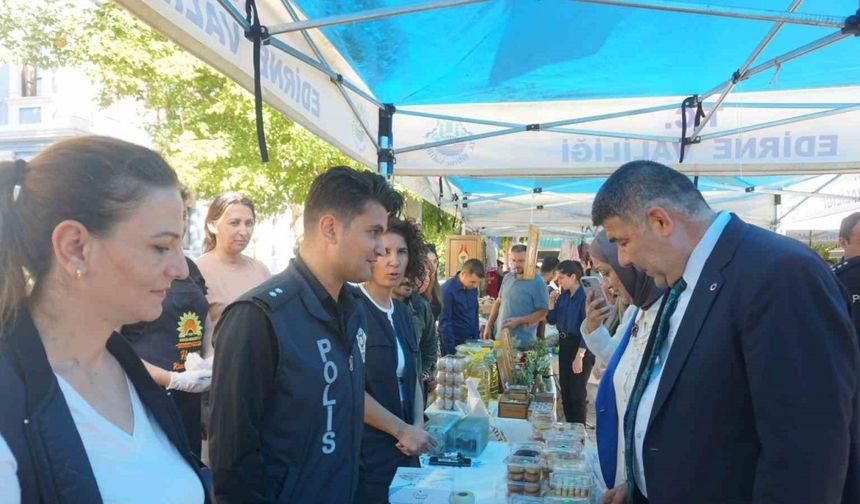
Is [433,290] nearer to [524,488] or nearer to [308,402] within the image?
[524,488]

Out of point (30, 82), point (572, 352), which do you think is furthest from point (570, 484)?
point (30, 82)

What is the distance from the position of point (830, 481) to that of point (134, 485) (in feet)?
5.02

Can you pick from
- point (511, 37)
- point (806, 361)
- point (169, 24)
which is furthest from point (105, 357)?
point (511, 37)

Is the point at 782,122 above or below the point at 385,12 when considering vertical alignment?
below

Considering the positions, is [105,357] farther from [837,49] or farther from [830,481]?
[837,49]

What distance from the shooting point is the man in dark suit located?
4.57 ft

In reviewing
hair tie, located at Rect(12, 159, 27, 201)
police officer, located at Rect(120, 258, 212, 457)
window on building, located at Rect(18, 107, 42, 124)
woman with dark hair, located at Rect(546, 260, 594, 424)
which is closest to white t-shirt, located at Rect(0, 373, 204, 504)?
hair tie, located at Rect(12, 159, 27, 201)

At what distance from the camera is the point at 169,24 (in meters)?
1.82

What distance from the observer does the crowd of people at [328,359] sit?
106cm

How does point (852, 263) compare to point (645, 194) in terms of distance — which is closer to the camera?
point (645, 194)

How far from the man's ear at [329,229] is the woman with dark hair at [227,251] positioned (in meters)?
1.58

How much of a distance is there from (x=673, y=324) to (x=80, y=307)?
1.53m

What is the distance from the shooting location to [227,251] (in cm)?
351

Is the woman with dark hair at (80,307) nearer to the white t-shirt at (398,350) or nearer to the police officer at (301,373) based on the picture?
the police officer at (301,373)
